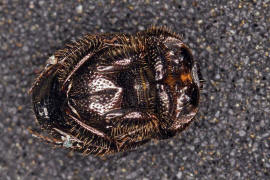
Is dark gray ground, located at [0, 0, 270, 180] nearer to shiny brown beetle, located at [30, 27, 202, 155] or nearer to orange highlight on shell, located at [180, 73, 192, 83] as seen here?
shiny brown beetle, located at [30, 27, 202, 155]

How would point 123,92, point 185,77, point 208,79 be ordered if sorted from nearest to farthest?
1. point 185,77
2. point 123,92
3. point 208,79

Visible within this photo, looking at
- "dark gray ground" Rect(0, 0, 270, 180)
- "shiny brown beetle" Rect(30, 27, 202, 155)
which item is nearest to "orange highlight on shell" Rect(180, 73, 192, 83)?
"shiny brown beetle" Rect(30, 27, 202, 155)

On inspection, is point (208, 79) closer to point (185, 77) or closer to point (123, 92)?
point (185, 77)

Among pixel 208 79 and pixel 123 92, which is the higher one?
pixel 123 92

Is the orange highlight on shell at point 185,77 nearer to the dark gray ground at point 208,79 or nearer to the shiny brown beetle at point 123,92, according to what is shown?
the shiny brown beetle at point 123,92

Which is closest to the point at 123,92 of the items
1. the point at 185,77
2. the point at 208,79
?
the point at 185,77

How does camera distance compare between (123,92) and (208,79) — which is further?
(208,79)
